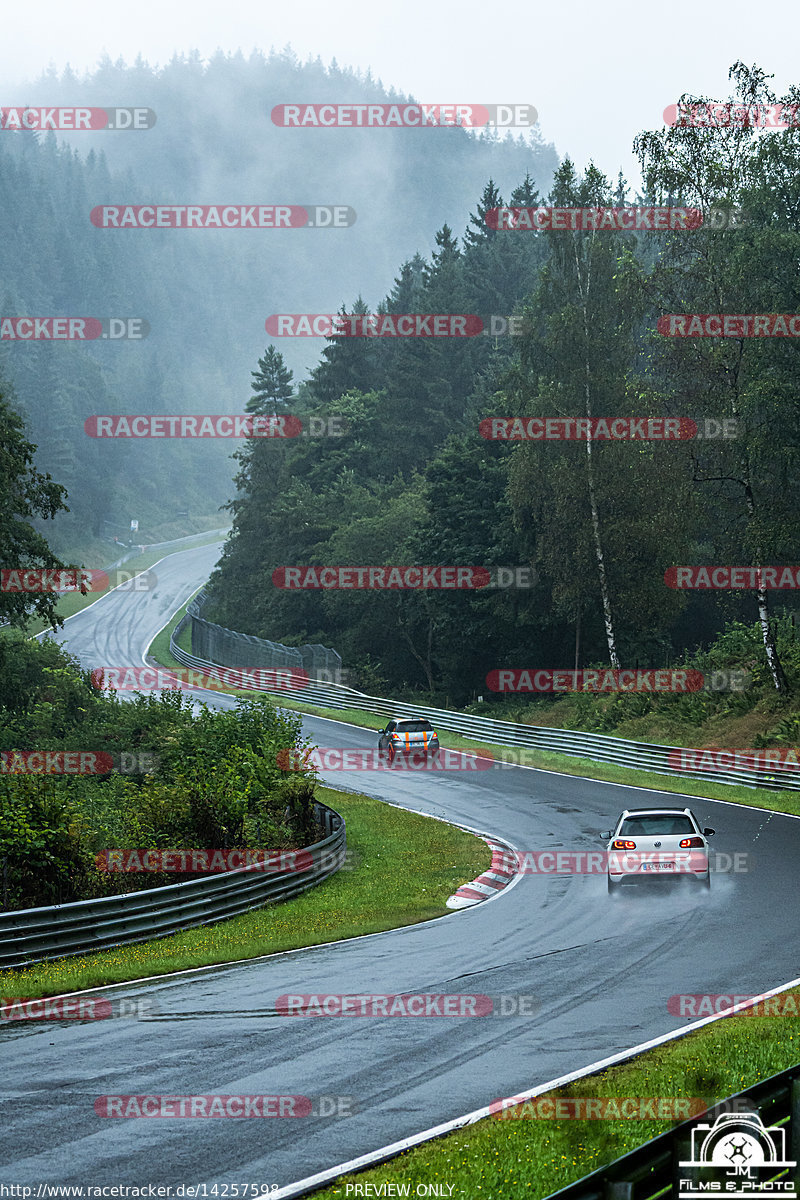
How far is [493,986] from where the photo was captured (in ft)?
43.7

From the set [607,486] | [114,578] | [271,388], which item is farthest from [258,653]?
[114,578]

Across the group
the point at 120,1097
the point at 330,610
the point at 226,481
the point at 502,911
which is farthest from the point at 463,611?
the point at 226,481

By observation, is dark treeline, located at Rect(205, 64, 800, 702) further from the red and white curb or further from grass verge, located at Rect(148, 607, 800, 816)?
the red and white curb

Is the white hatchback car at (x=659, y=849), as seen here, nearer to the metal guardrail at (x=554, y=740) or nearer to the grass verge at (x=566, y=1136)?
the grass verge at (x=566, y=1136)

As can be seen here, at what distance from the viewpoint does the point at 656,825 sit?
19.5 meters

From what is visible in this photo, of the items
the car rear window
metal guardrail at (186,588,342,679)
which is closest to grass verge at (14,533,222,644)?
metal guardrail at (186,588,342,679)

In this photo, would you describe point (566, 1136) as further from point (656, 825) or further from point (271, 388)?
point (271, 388)

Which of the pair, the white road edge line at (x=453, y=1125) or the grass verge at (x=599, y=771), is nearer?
the white road edge line at (x=453, y=1125)

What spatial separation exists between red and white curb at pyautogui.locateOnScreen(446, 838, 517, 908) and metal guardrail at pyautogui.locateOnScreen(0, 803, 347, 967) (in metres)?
3.08

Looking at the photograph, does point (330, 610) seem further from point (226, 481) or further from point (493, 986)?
point (226, 481)

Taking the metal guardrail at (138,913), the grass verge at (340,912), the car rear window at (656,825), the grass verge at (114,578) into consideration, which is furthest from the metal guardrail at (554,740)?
the grass verge at (114,578)

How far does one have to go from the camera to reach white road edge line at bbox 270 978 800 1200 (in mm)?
7520

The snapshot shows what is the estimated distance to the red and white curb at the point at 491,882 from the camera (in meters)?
20.6

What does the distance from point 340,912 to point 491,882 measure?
11.7 feet
